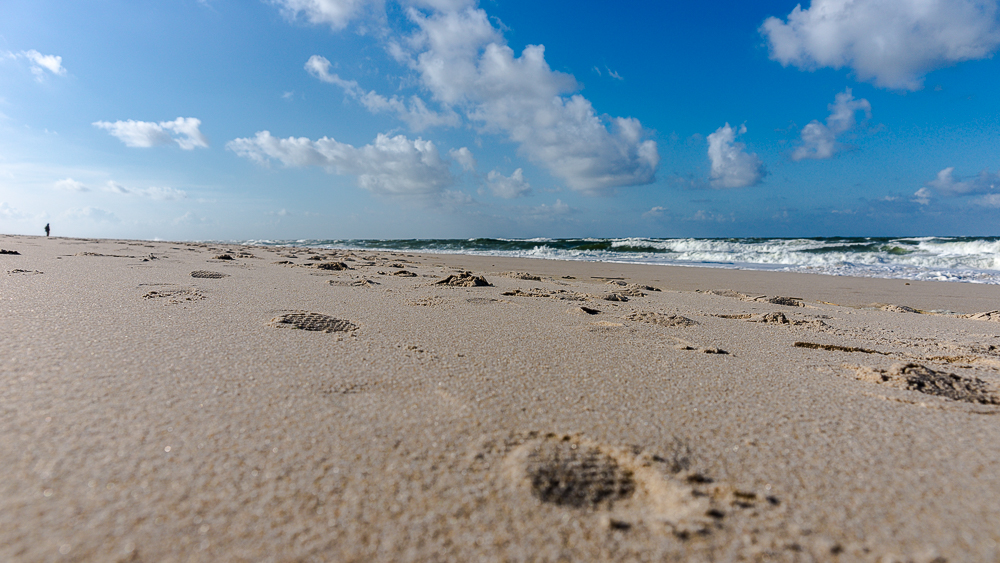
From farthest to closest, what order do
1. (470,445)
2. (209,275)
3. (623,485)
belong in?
(209,275)
(470,445)
(623,485)

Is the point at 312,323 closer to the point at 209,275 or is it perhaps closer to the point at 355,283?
the point at 355,283

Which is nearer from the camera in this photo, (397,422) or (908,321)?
(397,422)

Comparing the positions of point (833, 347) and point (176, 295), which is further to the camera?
point (176, 295)

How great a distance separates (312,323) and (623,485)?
5.62 ft

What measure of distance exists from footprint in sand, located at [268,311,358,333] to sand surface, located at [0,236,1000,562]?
2cm

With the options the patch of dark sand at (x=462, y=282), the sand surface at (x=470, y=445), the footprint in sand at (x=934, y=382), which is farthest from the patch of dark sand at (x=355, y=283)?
the footprint in sand at (x=934, y=382)

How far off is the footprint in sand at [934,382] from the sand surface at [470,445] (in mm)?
11

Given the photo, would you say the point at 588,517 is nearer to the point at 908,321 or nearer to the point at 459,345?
the point at 459,345

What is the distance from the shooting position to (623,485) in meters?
0.97

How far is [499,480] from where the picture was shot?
95cm

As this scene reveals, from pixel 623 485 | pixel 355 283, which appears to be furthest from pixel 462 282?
pixel 623 485

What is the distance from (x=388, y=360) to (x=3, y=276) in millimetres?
3322

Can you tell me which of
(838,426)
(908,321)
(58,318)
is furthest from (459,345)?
(908,321)

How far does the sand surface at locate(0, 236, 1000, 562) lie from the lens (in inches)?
30.3
